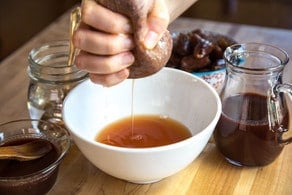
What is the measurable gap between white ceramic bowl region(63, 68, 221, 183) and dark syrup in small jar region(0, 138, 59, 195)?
0.21 feet

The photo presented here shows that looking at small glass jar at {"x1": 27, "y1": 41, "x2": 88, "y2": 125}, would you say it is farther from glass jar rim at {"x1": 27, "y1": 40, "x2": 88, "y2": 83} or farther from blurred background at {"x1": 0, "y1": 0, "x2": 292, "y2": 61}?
blurred background at {"x1": 0, "y1": 0, "x2": 292, "y2": 61}

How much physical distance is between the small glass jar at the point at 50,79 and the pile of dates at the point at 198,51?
202 mm

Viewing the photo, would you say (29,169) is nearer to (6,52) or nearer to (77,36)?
(77,36)

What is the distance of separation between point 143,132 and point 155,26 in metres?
0.24

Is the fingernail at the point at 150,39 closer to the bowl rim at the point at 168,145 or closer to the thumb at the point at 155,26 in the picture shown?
the thumb at the point at 155,26

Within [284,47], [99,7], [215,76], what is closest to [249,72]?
[215,76]

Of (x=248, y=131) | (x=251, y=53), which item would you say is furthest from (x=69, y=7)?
(x=248, y=131)

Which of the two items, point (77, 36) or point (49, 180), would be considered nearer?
point (77, 36)

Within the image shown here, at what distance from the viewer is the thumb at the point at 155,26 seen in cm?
69

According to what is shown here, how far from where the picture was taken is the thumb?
69 centimetres

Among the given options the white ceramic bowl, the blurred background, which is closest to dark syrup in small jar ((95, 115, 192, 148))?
the white ceramic bowl

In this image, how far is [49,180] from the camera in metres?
0.80

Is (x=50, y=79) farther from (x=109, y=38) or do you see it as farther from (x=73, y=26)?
(x=109, y=38)

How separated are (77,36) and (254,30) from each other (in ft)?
2.53
